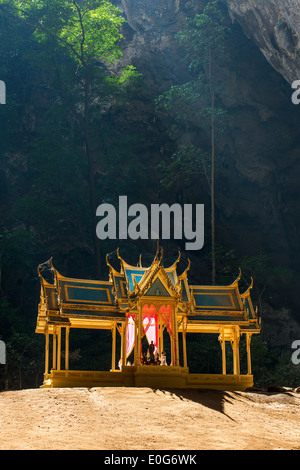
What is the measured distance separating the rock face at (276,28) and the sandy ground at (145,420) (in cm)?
1504

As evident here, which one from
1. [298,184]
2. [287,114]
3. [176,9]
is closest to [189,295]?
[298,184]

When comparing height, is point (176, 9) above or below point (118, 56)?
above

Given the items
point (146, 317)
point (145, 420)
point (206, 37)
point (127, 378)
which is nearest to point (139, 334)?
point (127, 378)

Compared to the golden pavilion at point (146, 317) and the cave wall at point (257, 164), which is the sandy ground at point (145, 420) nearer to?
the golden pavilion at point (146, 317)

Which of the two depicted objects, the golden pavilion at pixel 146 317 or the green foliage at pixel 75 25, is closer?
the golden pavilion at pixel 146 317

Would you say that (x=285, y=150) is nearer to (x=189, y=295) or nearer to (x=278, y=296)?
(x=278, y=296)

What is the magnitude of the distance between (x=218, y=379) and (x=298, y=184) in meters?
21.6

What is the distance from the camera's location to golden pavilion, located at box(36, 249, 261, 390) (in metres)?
15.5

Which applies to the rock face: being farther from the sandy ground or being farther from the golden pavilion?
the sandy ground

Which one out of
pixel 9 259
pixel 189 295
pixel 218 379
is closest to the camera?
pixel 218 379

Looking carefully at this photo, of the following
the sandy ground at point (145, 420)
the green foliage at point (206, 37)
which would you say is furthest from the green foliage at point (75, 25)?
the sandy ground at point (145, 420)

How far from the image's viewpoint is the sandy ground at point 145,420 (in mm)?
8820

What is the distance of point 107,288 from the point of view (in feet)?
56.0

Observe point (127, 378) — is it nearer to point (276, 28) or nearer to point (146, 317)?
point (146, 317)
